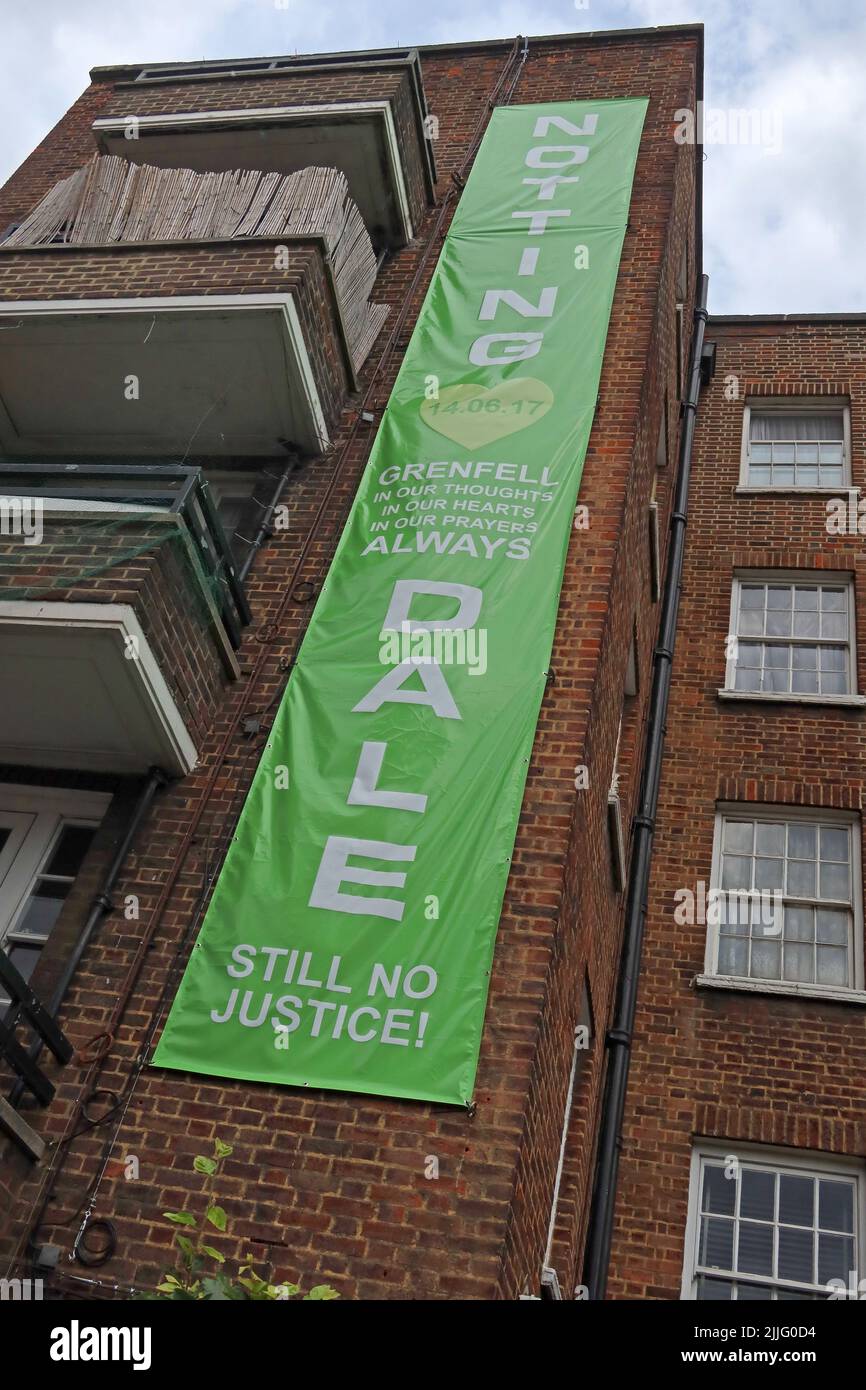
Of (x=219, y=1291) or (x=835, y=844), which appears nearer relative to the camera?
(x=219, y=1291)

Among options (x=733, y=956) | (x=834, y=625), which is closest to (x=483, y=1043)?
(x=733, y=956)

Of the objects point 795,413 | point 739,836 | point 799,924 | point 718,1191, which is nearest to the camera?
point 718,1191

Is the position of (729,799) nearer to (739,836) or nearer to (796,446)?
(739,836)

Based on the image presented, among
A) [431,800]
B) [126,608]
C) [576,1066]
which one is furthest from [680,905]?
Answer: [126,608]

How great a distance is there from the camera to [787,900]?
12.2m

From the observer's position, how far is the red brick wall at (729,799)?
1039 cm

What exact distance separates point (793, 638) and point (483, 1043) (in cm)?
924

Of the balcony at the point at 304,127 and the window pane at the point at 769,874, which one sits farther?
the window pane at the point at 769,874

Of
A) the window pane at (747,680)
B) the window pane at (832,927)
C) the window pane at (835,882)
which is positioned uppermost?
the window pane at (747,680)

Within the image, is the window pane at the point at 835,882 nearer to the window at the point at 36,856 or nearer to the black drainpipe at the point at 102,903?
the black drainpipe at the point at 102,903

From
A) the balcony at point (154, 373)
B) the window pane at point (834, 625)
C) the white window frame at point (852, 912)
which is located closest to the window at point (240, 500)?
the balcony at point (154, 373)

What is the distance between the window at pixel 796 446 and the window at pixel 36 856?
36.5ft

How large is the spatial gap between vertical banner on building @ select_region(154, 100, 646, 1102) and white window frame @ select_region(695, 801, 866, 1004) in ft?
15.7
